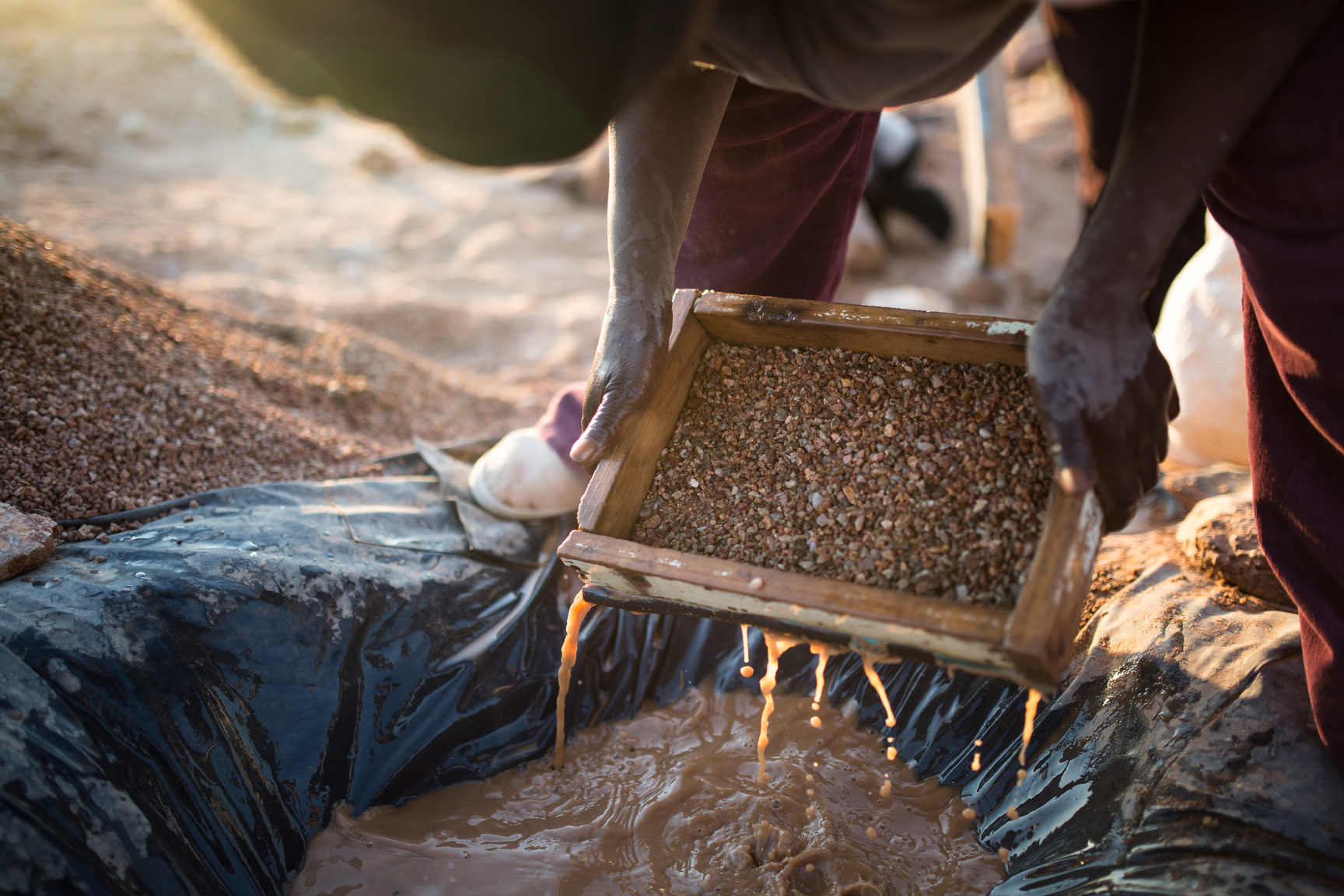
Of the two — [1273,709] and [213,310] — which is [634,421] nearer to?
[1273,709]

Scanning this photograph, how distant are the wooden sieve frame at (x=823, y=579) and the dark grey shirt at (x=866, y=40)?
464 millimetres

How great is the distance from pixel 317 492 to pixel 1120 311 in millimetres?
1726

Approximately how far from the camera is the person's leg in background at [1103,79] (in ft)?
6.95

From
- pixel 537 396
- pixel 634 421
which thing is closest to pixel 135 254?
pixel 537 396

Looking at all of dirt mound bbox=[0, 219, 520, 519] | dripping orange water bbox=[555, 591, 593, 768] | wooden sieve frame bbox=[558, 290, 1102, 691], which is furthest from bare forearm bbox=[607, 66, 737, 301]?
dirt mound bbox=[0, 219, 520, 519]

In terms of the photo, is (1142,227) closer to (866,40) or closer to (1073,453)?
(1073,453)

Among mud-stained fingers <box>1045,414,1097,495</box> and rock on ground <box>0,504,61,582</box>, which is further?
rock on ground <box>0,504,61,582</box>

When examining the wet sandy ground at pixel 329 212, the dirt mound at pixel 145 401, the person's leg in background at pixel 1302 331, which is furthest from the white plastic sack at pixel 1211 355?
the dirt mound at pixel 145 401

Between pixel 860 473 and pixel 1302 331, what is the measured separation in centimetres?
66

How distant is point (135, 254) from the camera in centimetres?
439

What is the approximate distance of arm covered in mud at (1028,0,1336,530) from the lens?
40.2 inches

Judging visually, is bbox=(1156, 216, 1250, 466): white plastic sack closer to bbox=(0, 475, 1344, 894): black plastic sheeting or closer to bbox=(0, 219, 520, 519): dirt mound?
bbox=(0, 475, 1344, 894): black plastic sheeting

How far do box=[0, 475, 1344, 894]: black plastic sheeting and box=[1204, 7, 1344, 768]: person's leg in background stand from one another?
19 cm

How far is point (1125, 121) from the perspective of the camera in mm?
1093
